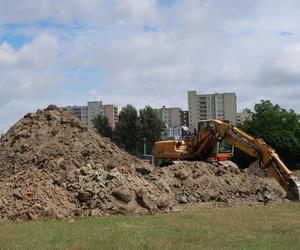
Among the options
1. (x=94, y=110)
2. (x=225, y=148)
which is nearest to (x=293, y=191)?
(x=225, y=148)

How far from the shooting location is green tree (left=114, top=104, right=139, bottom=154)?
2965 inches

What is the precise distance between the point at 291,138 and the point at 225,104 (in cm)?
4412

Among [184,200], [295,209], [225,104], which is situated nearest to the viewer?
[295,209]

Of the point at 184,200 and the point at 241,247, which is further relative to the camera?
the point at 184,200

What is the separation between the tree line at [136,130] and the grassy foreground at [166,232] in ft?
184

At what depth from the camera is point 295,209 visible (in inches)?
779

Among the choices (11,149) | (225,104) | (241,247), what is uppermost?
(225,104)

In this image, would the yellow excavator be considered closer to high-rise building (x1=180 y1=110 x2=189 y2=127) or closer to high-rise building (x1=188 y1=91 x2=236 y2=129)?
high-rise building (x1=188 y1=91 x2=236 y2=129)

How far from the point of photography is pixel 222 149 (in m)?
30.4

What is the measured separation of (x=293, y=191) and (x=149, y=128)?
5295 centimetres

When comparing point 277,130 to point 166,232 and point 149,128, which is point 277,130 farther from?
point 166,232

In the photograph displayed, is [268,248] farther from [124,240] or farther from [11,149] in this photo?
[11,149]

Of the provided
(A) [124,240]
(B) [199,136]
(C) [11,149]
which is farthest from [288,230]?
(B) [199,136]

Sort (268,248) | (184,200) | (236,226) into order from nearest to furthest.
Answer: (268,248) < (236,226) < (184,200)
